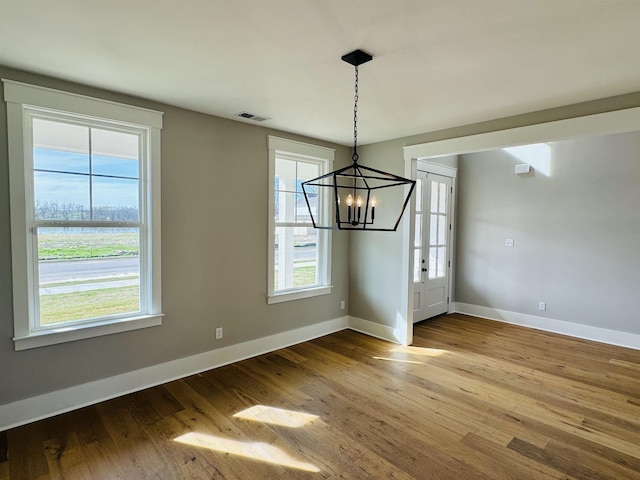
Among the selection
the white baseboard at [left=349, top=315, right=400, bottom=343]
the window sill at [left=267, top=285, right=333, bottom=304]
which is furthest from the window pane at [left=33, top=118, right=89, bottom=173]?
the white baseboard at [left=349, top=315, right=400, bottom=343]

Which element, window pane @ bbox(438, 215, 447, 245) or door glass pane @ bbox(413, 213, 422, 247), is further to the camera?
window pane @ bbox(438, 215, 447, 245)

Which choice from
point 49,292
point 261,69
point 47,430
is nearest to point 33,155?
point 49,292

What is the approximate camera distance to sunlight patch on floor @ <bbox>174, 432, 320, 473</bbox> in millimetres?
2172

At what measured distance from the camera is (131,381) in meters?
3.01

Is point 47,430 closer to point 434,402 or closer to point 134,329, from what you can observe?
point 134,329

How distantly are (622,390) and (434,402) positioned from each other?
1827 mm

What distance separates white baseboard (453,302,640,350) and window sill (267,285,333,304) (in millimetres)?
2699

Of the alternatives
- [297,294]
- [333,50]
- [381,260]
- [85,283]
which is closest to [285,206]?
[297,294]

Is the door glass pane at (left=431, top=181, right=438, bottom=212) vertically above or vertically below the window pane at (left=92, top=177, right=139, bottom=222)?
above

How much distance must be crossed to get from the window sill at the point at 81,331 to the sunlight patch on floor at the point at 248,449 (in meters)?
1.08

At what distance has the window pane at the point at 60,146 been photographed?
2592 mm

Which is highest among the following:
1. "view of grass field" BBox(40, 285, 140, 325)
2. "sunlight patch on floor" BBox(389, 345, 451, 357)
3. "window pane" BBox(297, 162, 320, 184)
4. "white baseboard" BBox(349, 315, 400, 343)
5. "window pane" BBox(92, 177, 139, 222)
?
"window pane" BBox(297, 162, 320, 184)

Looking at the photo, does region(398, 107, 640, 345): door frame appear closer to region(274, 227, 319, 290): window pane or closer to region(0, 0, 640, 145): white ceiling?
region(0, 0, 640, 145): white ceiling

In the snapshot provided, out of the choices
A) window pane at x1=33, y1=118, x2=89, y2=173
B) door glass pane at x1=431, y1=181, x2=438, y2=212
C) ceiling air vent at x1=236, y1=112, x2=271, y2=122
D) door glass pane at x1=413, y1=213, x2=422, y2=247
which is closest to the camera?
window pane at x1=33, y1=118, x2=89, y2=173
